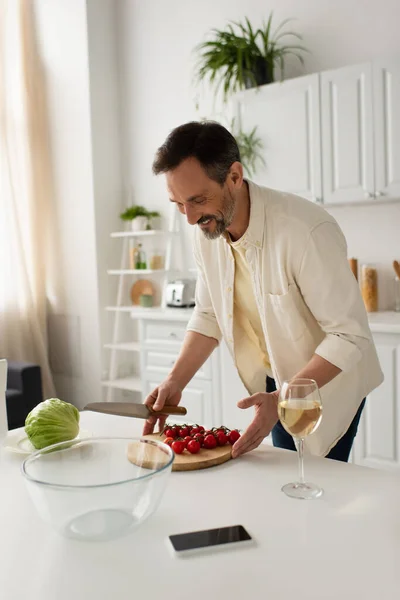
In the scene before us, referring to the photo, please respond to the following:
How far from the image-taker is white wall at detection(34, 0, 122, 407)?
4.71 metres

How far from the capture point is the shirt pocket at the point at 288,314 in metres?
1.73

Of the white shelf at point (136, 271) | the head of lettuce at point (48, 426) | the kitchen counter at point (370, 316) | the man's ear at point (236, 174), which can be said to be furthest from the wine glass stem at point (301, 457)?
the white shelf at point (136, 271)

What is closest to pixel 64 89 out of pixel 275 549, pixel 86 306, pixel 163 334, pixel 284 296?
pixel 86 306

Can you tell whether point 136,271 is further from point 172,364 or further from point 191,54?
point 191,54

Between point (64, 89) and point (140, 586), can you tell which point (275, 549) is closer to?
point (140, 586)

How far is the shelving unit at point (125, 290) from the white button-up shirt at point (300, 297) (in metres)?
2.49

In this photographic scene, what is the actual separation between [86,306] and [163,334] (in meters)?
1.11

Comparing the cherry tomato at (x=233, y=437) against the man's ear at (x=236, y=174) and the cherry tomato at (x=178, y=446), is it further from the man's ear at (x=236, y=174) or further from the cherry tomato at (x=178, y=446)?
the man's ear at (x=236, y=174)

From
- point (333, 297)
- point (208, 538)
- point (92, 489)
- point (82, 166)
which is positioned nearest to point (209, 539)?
point (208, 538)

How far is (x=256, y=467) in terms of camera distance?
1.27m

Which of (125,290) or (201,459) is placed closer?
(201,459)

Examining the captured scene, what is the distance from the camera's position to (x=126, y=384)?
4625 mm

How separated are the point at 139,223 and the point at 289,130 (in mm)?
1480

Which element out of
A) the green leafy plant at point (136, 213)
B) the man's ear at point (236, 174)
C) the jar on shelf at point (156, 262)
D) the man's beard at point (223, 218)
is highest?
the green leafy plant at point (136, 213)
